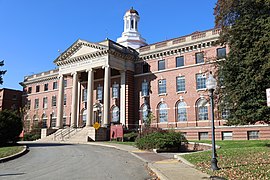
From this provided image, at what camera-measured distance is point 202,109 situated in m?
36.8

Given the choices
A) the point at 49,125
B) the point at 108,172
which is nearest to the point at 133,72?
the point at 49,125

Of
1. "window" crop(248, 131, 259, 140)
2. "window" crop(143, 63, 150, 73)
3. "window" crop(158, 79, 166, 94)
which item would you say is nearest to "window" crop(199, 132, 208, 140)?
"window" crop(248, 131, 259, 140)

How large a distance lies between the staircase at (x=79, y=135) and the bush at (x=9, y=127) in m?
9.38

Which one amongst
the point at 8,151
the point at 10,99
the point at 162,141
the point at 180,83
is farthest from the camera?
the point at 10,99

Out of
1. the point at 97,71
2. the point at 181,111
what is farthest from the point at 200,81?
the point at 97,71

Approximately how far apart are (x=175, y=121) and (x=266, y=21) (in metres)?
22.7

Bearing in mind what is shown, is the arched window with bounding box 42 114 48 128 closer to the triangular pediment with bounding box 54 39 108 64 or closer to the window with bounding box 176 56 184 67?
the triangular pediment with bounding box 54 39 108 64

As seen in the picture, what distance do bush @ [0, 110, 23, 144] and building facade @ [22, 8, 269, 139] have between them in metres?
12.9

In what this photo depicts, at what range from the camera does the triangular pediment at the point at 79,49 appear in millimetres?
41569

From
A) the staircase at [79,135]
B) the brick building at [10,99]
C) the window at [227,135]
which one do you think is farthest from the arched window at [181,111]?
the brick building at [10,99]

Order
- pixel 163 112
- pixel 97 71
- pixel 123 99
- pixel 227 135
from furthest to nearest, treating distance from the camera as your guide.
→ pixel 97 71, pixel 123 99, pixel 163 112, pixel 227 135

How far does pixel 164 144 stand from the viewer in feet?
72.5

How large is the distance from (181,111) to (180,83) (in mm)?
3951

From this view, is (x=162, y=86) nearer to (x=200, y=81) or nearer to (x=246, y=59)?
(x=200, y=81)
